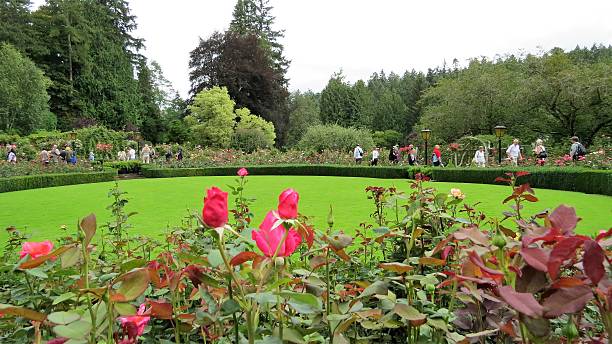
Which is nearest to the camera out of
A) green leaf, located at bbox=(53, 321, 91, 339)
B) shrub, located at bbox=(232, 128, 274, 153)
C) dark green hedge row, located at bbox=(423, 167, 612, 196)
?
green leaf, located at bbox=(53, 321, 91, 339)

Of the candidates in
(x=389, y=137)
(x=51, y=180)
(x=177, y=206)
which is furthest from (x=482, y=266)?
(x=389, y=137)

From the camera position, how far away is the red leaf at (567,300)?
0.46m

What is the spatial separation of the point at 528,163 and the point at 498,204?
8680mm

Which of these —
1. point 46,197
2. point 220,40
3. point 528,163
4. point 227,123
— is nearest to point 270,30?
point 220,40

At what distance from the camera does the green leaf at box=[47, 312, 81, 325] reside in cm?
61

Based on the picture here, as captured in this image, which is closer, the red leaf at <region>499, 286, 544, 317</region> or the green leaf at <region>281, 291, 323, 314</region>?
the red leaf at <region>499, 286, 544, 317</region>

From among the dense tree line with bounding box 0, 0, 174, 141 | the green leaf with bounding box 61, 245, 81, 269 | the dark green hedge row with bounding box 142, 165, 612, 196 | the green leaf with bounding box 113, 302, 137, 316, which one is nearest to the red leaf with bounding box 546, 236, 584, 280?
the green leaf with bounding box 113, 302, 137, 316

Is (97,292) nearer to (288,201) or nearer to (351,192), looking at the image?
(288,201)

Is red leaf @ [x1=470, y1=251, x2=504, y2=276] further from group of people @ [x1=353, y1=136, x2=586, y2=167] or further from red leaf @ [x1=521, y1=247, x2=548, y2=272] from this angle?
group of people @ [x1=353, y1=136, x2=586, y2=167]

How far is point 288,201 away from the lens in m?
0.69

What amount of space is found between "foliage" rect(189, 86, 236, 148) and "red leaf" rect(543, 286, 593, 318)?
86.2 feet

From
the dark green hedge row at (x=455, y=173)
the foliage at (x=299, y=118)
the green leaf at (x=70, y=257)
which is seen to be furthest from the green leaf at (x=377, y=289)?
the foliage at (x=299, y=118)

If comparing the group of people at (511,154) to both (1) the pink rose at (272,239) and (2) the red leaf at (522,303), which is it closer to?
(1) the pink rose at (272,239)

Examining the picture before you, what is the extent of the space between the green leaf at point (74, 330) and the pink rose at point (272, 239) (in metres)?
0.27
